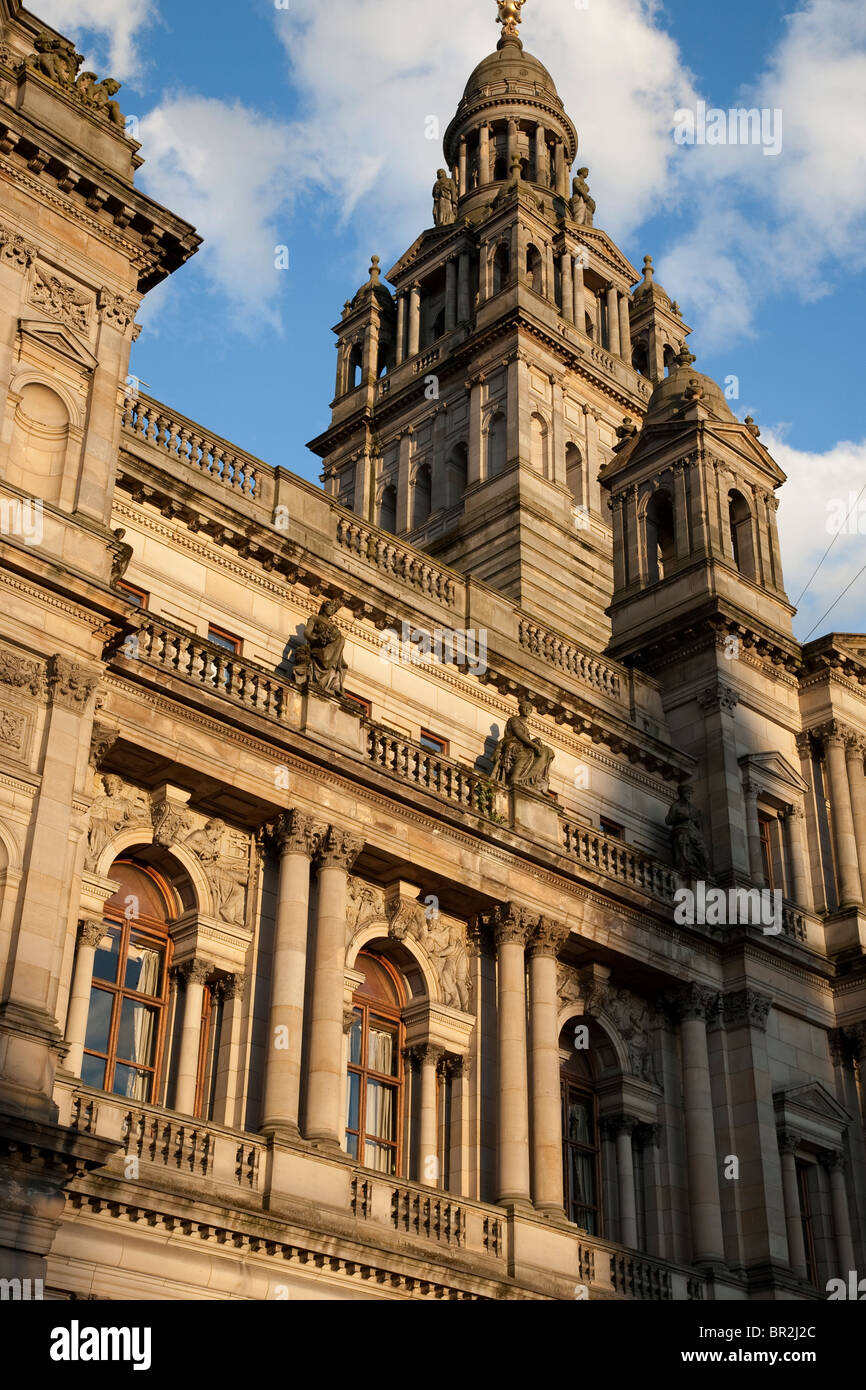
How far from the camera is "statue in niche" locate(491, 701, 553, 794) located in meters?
30.7

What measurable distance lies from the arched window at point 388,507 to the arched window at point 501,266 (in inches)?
290

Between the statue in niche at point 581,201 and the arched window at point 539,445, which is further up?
the statue in niche at point 581,201

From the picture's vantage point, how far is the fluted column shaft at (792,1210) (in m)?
31.4

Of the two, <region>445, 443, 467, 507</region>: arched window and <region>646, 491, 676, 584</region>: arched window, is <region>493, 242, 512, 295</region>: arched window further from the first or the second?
<region>646, 491, 676, 584</region>: arched window

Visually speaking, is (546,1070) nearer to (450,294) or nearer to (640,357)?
(450,294)

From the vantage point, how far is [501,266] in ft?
192

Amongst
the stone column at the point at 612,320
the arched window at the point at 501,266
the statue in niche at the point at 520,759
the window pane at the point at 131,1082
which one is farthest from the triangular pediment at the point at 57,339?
the stone column at the point at 612,320

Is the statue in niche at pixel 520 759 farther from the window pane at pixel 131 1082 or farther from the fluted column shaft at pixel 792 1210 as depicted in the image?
the window pane at pixel 131 1082

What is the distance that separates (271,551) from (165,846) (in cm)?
604

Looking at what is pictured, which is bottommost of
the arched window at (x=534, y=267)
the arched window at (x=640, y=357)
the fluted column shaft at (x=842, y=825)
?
the fluted column shaft at (x=842, y=825)

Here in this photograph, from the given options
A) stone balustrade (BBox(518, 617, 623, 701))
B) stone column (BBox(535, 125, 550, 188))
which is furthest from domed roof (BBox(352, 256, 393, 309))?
stone balustrade (BBox(518, 617, 623, 701))

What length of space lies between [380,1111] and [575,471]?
104 ft

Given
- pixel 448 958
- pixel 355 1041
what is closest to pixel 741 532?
pixel 448 958
